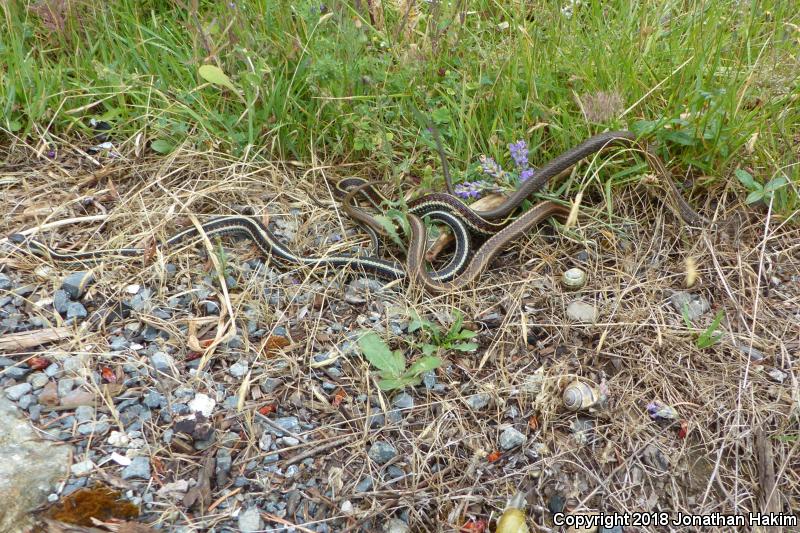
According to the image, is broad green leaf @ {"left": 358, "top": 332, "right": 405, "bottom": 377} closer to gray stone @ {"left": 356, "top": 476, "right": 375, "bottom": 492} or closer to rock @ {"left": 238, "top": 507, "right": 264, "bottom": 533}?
gray stone @ {"left": 356, "top": 476, "right": 375, "bottom": 492}

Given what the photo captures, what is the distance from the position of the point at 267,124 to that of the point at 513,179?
1453mm

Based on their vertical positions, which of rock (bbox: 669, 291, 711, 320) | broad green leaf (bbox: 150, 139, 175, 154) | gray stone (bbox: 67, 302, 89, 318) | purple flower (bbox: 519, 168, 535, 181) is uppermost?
purple flower (bbox: 519, 168, 535, 181)

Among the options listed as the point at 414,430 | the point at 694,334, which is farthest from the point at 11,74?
the point at 694,334

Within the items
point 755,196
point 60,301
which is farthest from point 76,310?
point 755,196

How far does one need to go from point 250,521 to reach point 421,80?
2.59 meters

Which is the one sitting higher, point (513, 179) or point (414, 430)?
point (513, 179)

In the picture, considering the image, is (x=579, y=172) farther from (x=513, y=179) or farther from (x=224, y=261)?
(x=224, y=261)

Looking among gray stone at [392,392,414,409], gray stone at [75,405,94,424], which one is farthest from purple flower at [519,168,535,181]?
gray stone at [75,405,94,424]

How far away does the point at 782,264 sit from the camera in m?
3.11

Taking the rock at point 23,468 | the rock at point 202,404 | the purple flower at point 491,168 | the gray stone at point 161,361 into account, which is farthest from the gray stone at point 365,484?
the purple flower at point 491,168

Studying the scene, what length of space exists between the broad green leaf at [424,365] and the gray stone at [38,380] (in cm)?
145

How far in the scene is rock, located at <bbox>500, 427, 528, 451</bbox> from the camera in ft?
8.19

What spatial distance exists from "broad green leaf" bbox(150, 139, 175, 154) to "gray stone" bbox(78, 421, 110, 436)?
180 centimetres

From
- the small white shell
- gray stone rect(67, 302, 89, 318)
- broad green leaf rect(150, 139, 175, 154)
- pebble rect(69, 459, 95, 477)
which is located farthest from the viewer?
broad green leaf rect(150, 139, 175, 154)
